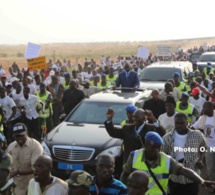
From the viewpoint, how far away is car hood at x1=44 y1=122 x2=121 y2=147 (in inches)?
331

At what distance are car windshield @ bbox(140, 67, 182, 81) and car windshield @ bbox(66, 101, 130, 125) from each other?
5.84 meters

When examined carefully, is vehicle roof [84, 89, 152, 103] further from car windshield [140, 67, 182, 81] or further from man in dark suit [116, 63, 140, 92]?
car windshield [140, 67, 182, 81]

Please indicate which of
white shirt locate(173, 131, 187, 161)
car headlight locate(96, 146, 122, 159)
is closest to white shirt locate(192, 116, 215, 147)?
car headlight locate(96, 146, 122, 159)

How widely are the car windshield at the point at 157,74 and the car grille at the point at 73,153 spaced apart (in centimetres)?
758

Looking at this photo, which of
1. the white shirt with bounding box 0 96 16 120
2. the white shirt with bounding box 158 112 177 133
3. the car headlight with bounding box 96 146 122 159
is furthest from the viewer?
the white shirt with bounding box 0 96 16 120

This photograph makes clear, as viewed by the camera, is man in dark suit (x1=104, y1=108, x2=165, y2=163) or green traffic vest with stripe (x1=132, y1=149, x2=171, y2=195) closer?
green traffic vest with stripe (x1=132, y1=149, x2=171, y2=195)

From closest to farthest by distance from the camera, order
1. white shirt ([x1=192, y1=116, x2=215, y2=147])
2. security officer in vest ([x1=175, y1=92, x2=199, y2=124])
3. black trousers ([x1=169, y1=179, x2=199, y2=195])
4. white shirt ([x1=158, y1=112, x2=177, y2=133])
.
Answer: black trousers ([x1=169, y1=179, x2=199, y2=195]) → white shirt ([x1=192, y1=116, x2=215, y2=147]) → white shirt ([x1=158, y1=112, x2=177, y2=133]) → security officer in vest ([x1=175, y1=92, x2=199, y2=124])

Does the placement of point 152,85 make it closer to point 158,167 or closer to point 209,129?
point 209,129

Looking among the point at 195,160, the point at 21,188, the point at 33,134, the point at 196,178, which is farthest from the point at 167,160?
the point at 33,134

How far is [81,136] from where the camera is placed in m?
8.65

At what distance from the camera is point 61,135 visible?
345 inches

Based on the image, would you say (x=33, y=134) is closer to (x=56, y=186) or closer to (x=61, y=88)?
(x=61, y=88)

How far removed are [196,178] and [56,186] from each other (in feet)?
4.89

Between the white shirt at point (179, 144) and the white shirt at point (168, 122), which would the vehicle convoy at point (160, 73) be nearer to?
the white shirt at point (168, 122)
